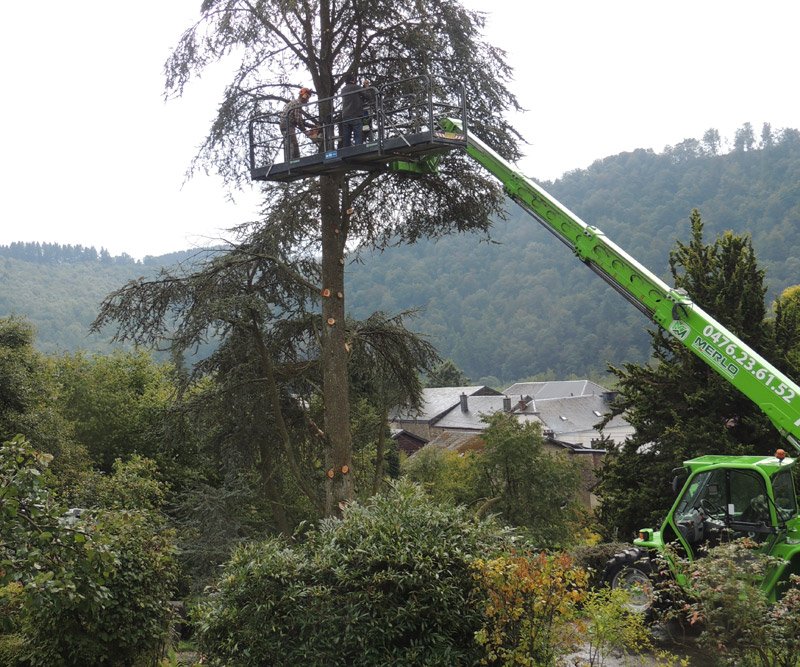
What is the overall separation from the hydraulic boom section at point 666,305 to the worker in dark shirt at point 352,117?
1.38 metres

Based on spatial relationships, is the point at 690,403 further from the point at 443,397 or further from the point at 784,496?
the point at 443,397

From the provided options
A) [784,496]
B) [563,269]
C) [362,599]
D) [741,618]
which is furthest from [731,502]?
[563,269]

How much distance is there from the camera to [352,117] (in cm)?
1240

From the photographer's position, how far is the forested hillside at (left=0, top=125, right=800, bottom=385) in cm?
9975

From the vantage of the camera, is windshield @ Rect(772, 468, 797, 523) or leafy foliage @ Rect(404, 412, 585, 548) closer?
windshield @ Rect(772, 468, 797, 523)

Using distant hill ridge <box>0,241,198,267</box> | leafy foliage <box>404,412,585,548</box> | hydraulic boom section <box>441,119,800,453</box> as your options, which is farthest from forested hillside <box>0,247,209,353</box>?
hydraulic boom section <box>441,119,800,453</box>

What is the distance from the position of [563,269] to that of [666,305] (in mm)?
103414

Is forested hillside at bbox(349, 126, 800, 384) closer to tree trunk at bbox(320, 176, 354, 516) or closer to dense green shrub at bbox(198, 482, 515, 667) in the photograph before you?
tree trunk at bbox(320, 176, 354, 516)

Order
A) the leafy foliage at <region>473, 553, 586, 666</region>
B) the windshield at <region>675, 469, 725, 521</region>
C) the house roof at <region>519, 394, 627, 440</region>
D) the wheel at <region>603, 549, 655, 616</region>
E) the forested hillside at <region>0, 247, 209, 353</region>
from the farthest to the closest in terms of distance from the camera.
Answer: the forested hillside at <region>0, 247, 209, 353</region> → the house roof at <region>519, 394, 627, 440</region> → the wheel at <region>603, 549, 655, 616</region> → the windshield at <region>675, 469, 725, 521</region> → the leafy foliage at <region>473, 553, 586, 666</region>

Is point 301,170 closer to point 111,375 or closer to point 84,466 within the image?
point 84,466

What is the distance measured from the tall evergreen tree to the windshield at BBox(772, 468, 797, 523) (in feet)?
20.1

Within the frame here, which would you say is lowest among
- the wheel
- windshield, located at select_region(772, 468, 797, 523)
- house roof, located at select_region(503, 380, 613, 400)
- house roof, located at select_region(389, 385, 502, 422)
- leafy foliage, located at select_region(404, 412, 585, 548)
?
house roof, located at select_region(503, 380, 613, 400)

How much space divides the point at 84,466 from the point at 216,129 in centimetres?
1291

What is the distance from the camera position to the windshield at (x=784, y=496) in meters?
10.1
